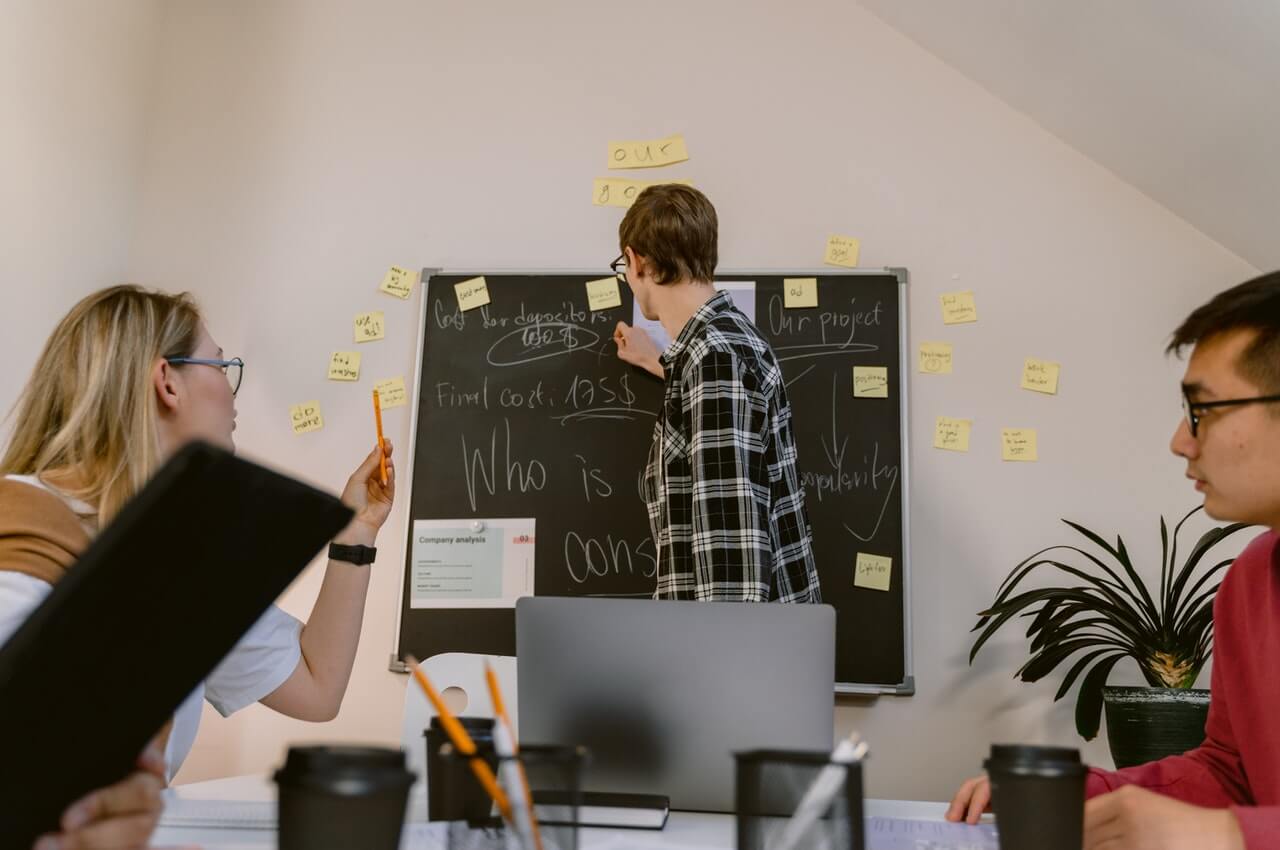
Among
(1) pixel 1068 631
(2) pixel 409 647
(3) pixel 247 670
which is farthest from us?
(2) pixel 409 647

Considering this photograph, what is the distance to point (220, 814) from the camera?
1151 millimetres

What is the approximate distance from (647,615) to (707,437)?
892 mm

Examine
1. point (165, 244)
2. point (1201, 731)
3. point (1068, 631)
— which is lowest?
point (1201, 731)

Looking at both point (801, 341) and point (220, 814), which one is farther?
point (801, 341)

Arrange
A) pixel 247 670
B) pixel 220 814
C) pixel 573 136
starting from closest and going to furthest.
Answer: pixel 220 814, pixel 247 670, pixel 573 136

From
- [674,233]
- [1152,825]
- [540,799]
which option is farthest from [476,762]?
[674,233]

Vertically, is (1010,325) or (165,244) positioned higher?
(165,244)

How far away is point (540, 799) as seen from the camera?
76 cm

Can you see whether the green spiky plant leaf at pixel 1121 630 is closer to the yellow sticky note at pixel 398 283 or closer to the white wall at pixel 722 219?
the white wall at pixel 722 219

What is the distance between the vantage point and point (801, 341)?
110 inches

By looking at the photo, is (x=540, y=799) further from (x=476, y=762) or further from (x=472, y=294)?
(x=472, y=294)

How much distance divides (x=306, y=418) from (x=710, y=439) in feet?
4.61

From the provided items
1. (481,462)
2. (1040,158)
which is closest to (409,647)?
(481,462)

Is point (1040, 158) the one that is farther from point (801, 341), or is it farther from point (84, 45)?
point (84, 45)
